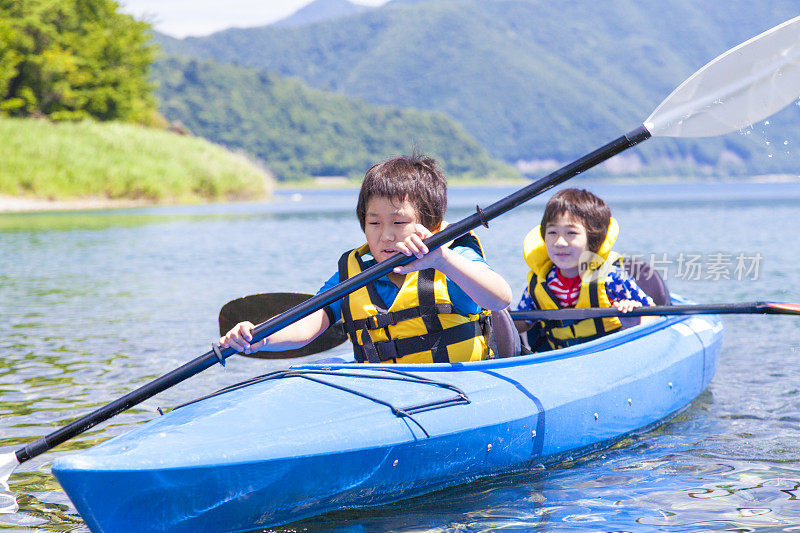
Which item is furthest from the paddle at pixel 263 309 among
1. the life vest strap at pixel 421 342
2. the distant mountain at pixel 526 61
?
the distant mountain at pixel 526 61

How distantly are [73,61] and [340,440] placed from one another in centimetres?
3027

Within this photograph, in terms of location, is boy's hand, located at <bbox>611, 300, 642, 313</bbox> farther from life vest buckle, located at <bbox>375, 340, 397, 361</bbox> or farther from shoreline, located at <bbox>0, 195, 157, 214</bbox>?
shoreline, located at <bbox>0, 195, 157, 214</bbox>

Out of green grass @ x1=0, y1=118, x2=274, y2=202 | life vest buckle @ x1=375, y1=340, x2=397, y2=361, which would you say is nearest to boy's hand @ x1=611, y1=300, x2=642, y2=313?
life vest buckle @ x1=375, y1=340, x2=397, y2=361

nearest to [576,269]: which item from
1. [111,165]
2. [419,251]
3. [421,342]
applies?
[421,342]

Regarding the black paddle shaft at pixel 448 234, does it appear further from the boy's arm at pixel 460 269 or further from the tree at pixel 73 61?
the tree at pixel 73 61

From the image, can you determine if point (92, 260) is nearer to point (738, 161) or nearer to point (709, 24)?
point (738, 161)

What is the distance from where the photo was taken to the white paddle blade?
128 inches

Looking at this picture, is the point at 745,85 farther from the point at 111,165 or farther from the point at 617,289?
the point at 111,165

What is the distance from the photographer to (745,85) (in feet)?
10.8

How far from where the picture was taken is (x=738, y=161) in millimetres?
123562

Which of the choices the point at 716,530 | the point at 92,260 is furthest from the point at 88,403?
the point at 92,260

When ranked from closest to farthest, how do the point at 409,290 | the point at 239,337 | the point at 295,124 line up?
the point at 239,337 → the point at 409,290 → the point at 295,124

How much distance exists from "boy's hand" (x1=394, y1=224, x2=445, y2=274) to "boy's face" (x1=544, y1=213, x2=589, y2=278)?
1.43 metres

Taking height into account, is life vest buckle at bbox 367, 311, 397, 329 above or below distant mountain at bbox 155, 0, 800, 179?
below
